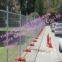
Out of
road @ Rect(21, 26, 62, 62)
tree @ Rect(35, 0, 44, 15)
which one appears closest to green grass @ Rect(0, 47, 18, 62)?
road @ Rect(21, 26, 62, 62)

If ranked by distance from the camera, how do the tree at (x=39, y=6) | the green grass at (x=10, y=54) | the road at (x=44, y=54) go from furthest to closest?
the tree at (x=39, y=6), the road at (x=44, y=54), the green grass at (x=10, y=54)

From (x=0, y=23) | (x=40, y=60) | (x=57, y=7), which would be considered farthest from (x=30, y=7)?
(x=0, y=23)

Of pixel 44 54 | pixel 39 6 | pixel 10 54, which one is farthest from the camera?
pixel 39 6

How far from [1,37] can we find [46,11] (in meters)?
96.8

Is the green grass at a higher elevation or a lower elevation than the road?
higher

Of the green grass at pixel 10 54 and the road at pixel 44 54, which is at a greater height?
the green grass at pixel 10 54

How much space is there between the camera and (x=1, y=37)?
41.9ft

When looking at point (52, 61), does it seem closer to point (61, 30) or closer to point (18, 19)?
point (18, 19)

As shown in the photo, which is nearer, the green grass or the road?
the green grass

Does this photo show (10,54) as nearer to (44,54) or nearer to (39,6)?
(44,54)

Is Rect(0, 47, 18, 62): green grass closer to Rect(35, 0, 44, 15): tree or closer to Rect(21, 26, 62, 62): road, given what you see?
Rect(21, 26, 62, 62): road

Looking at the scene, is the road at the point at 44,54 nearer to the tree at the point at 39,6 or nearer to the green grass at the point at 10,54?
the green grass at the point at 10,54

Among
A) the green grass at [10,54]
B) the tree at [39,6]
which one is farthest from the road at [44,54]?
the tree at [39,6]

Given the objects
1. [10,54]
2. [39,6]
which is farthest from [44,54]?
[39,6]
